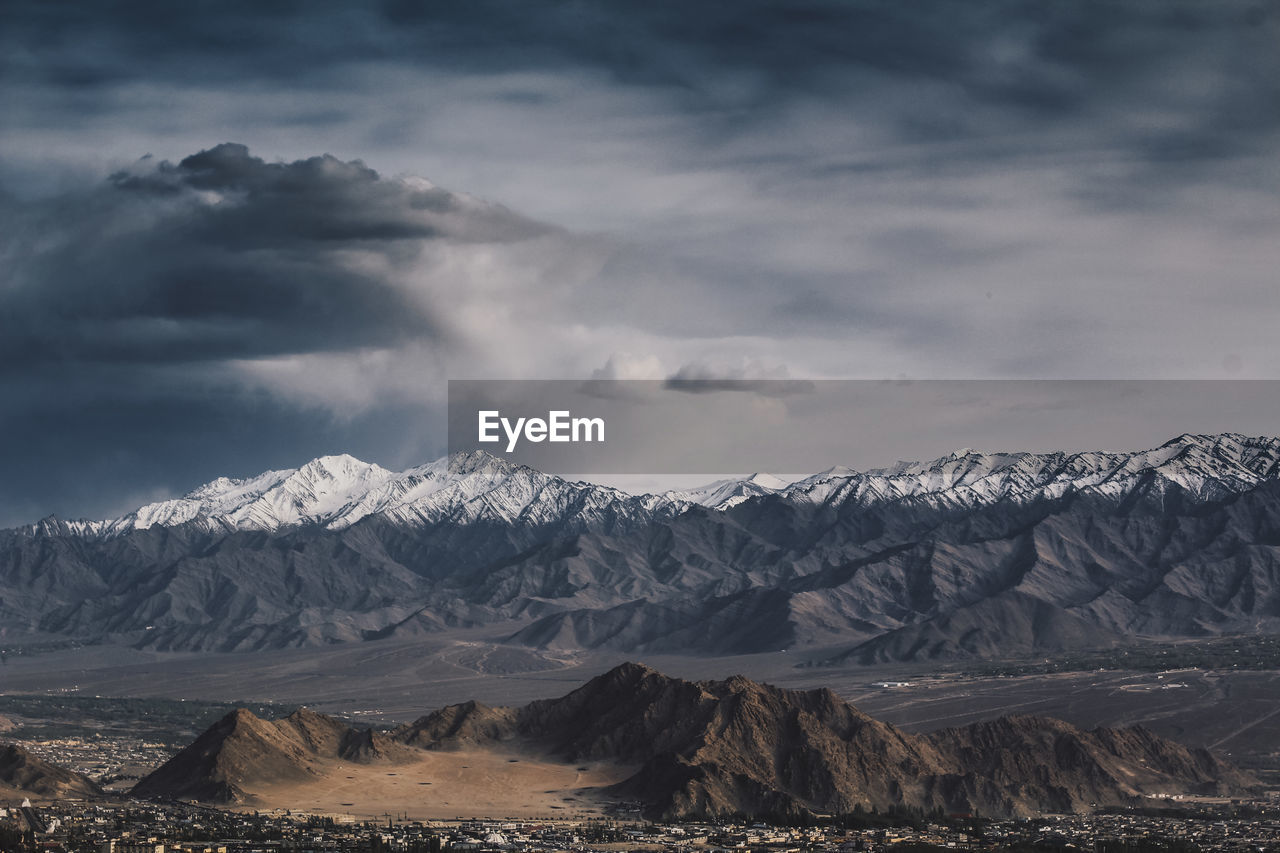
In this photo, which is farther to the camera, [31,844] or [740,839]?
[740,839]

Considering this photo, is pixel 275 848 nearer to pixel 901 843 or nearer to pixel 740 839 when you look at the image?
pixel 740 839

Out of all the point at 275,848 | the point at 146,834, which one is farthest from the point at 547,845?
the point at 146,834

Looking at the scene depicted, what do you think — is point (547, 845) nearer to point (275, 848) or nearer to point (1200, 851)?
point (275, 848)

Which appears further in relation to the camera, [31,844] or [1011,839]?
[1011,839]

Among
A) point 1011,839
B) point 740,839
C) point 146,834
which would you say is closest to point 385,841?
point 146,834

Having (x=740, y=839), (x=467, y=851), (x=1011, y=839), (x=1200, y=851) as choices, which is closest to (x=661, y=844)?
(x=740, y=839)

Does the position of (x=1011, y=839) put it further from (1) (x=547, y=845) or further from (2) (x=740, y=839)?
(1) (x=547, y=845)

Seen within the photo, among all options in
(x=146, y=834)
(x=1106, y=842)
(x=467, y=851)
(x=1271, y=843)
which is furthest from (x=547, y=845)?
(x=1271, y=843)
